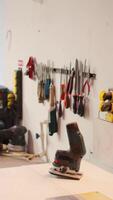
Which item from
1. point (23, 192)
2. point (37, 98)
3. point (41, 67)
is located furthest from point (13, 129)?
point (23, 192)

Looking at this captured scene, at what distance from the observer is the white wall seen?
2.55 m

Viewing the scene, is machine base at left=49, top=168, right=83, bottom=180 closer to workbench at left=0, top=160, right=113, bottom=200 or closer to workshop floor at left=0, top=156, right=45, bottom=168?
workbench at left=0, top=160, right=113, bottom=200

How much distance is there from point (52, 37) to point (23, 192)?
1869mm

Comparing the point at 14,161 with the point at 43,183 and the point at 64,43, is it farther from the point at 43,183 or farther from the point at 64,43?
the point at 43,183

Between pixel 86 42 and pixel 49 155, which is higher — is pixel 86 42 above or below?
above

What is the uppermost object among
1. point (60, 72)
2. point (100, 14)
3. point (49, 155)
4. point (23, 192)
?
point (100, 14)

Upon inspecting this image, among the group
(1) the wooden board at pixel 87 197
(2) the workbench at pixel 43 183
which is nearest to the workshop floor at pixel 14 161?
(2) the workbench at pixel 43 183

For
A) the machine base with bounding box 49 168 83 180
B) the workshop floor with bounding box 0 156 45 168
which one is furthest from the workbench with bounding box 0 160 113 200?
the workshop floor with bounding box 0 156 45 168

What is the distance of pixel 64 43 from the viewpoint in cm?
309

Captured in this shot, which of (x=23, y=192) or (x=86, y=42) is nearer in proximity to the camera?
(x=23, y=192)

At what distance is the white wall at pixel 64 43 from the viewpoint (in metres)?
2.55

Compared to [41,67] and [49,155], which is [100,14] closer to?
[41,67]

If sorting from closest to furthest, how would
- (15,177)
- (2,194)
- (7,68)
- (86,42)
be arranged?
(2,194) → (15,177) → (86,42) → (7,68)

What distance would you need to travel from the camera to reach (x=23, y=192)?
67.5 inches
